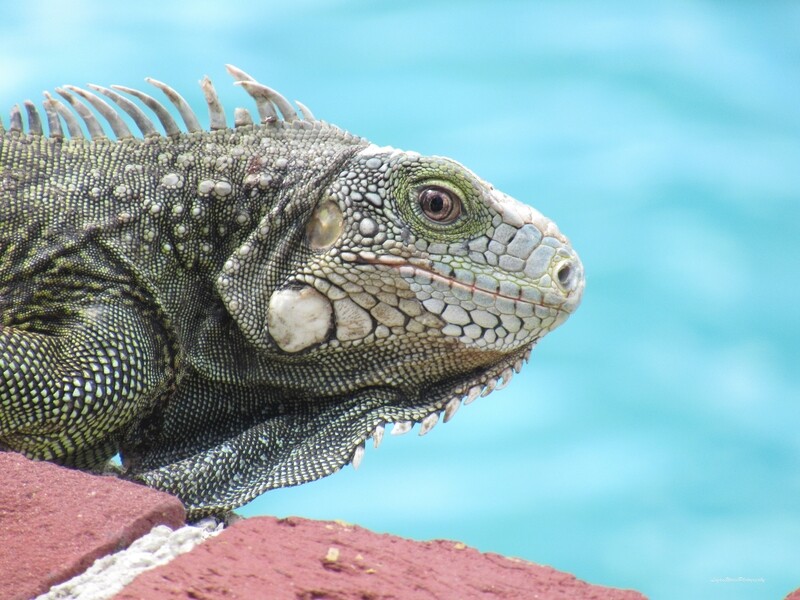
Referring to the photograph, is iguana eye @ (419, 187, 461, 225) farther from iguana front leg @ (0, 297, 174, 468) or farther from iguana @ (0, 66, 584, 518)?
iguana front leg @ (0, 297, 174, 468)

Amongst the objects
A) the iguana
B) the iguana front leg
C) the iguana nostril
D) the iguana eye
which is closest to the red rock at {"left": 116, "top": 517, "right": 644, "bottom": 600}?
the iguana

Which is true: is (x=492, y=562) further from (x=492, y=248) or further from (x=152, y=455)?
(x=152, y=455)

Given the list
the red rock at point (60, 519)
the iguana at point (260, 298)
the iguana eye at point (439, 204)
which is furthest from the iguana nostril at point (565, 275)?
the red rock at point (60, 519)

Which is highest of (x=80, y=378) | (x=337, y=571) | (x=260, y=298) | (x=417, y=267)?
(x=417, y=267)

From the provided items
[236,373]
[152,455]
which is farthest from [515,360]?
[152,455]

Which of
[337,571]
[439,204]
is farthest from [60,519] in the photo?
[439,204]

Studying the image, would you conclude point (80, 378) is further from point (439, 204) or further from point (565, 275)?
point (565, 275)
